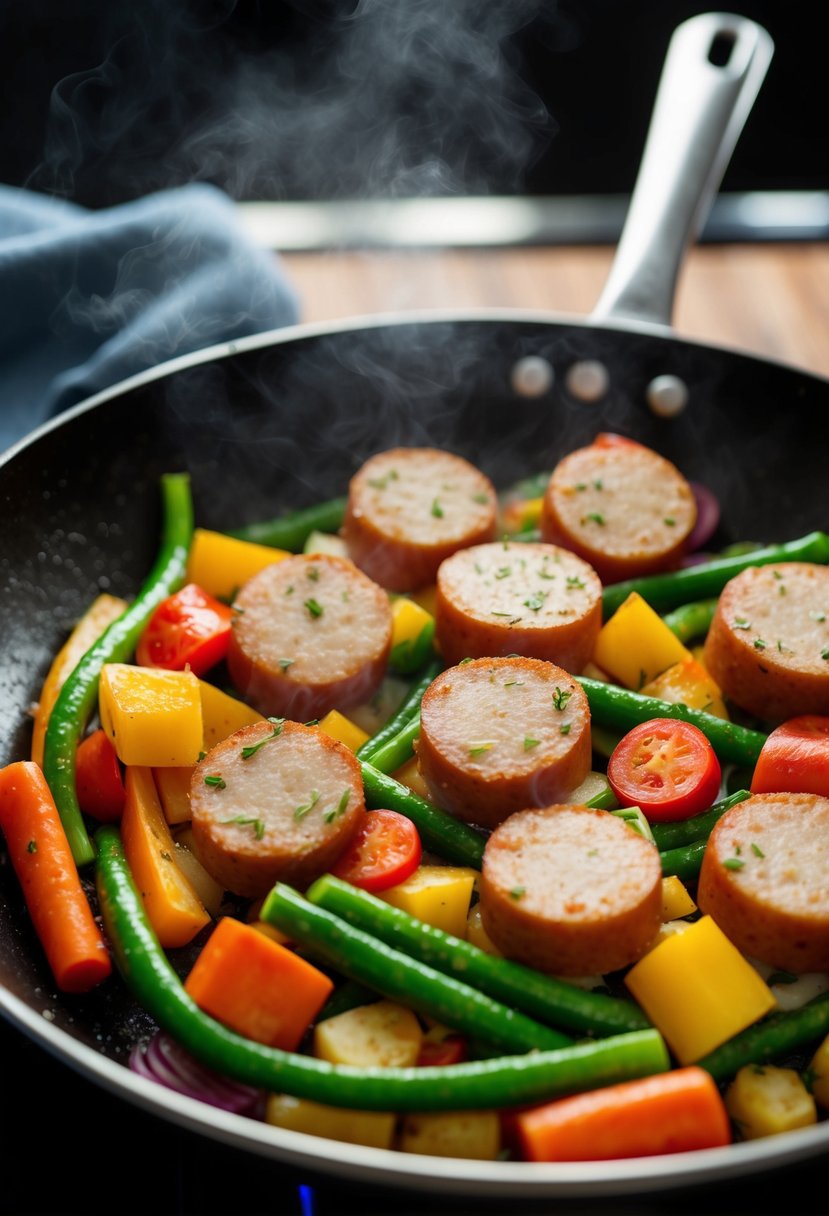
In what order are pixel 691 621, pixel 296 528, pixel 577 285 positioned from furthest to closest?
pixel 577 285
pixel 296 528
pixel 691 621

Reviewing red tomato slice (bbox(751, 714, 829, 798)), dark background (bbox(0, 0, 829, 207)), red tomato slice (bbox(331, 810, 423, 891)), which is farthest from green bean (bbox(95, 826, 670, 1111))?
dark background (bbox(0, 0, 829, 207))

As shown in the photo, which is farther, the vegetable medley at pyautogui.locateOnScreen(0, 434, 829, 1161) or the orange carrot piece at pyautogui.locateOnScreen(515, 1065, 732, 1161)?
the vegetable medley at pyautogui.locateOnScreen(0, 434, 829, 1161)

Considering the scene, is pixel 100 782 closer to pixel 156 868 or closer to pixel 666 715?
pixel 156 868

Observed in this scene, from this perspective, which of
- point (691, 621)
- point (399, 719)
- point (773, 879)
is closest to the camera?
point (773, 879)

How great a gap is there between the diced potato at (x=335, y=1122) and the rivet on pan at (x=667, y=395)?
261cm

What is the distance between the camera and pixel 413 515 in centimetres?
361

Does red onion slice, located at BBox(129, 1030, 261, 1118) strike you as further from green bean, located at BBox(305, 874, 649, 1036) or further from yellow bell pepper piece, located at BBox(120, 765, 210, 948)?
green bean, located at BBox(305, 874, 649, 1036)

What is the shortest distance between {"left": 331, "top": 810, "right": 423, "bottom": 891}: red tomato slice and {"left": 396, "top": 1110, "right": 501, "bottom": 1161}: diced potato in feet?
1.66

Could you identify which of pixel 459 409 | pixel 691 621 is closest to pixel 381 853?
pixel 691 621

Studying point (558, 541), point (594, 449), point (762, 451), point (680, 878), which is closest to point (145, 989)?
point (680, 878)

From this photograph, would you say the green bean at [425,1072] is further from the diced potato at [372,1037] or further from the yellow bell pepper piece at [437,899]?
the yellow bell pepper piece at [437,899]

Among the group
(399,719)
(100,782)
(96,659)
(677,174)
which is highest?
(677,174)

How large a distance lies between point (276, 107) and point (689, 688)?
328 centimetres

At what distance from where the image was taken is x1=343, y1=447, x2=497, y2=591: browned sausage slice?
3543mm
